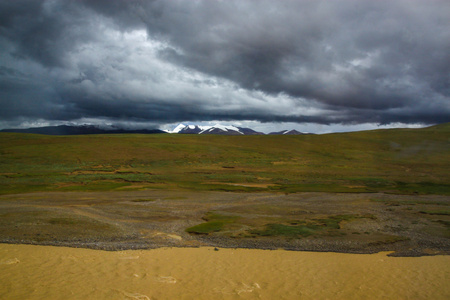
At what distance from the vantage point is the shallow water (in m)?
14.4

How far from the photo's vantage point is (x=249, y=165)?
3831 inches

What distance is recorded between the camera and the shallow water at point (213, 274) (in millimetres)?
14375

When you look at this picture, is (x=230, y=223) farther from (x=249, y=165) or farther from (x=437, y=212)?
(x=249, y=165)

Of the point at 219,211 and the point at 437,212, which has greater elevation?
the point at 437,212

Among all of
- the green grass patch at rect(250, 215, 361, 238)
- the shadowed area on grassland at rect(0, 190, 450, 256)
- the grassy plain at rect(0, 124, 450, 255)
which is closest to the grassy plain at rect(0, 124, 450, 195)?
the grassy plain at rect(0, 124, 450, 255)

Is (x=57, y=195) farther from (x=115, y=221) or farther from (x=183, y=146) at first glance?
(x=183, y=146)

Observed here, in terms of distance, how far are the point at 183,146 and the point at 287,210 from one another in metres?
102

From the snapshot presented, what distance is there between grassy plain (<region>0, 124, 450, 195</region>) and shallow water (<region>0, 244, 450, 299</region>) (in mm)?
35054

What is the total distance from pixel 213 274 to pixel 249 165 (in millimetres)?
81194

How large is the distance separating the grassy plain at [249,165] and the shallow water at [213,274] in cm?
3505

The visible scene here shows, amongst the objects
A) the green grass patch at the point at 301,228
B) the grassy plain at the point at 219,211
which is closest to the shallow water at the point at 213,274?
the grassy plain at the point at 219,211

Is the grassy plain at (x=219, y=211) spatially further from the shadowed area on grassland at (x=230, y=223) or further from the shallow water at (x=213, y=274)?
the shallow water at (x=213, y=274)

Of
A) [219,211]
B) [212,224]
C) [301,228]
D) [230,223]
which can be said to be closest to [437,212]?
[301,228]

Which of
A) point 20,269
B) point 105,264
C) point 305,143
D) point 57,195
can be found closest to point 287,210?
point 105,264
